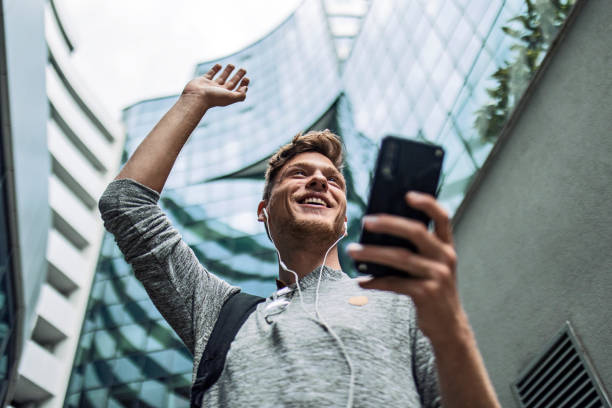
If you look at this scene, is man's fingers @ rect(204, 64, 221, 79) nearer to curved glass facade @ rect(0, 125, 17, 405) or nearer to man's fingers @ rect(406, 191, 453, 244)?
man's fingers @ rect(406, 191, 453, 244)

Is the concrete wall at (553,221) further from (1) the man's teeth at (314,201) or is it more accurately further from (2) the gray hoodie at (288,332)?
(2) the gray hoodie at (288,332)

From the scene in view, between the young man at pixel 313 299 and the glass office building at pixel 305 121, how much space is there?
4964mm

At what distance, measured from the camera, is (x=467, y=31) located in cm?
909

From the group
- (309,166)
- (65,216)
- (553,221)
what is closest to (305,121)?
(65,216)

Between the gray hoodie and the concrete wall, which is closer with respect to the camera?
the gray hoodie

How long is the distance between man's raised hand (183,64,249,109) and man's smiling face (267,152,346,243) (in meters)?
0.42

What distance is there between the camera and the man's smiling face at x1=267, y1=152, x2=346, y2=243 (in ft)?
6.77

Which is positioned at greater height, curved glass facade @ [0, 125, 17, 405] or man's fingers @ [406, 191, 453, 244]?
curved glass facade @ [0, 125, 17, 405]

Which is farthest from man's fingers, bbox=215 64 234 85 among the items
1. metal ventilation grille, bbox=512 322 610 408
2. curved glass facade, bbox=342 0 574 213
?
metal ventilation grille, bbox=512 322 610 408

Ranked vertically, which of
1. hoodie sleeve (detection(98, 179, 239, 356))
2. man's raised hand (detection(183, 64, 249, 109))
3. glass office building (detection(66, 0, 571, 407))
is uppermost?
glass office building (detection(66, 0, 571, 407))

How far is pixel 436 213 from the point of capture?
3.45 ft

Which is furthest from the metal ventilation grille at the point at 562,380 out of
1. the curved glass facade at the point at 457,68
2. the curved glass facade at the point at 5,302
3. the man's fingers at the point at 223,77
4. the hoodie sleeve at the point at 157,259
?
the curved glass facade at the point at 5,302

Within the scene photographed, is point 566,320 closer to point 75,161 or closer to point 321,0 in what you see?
point 321,0

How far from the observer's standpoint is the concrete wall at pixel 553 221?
468 centimetres
